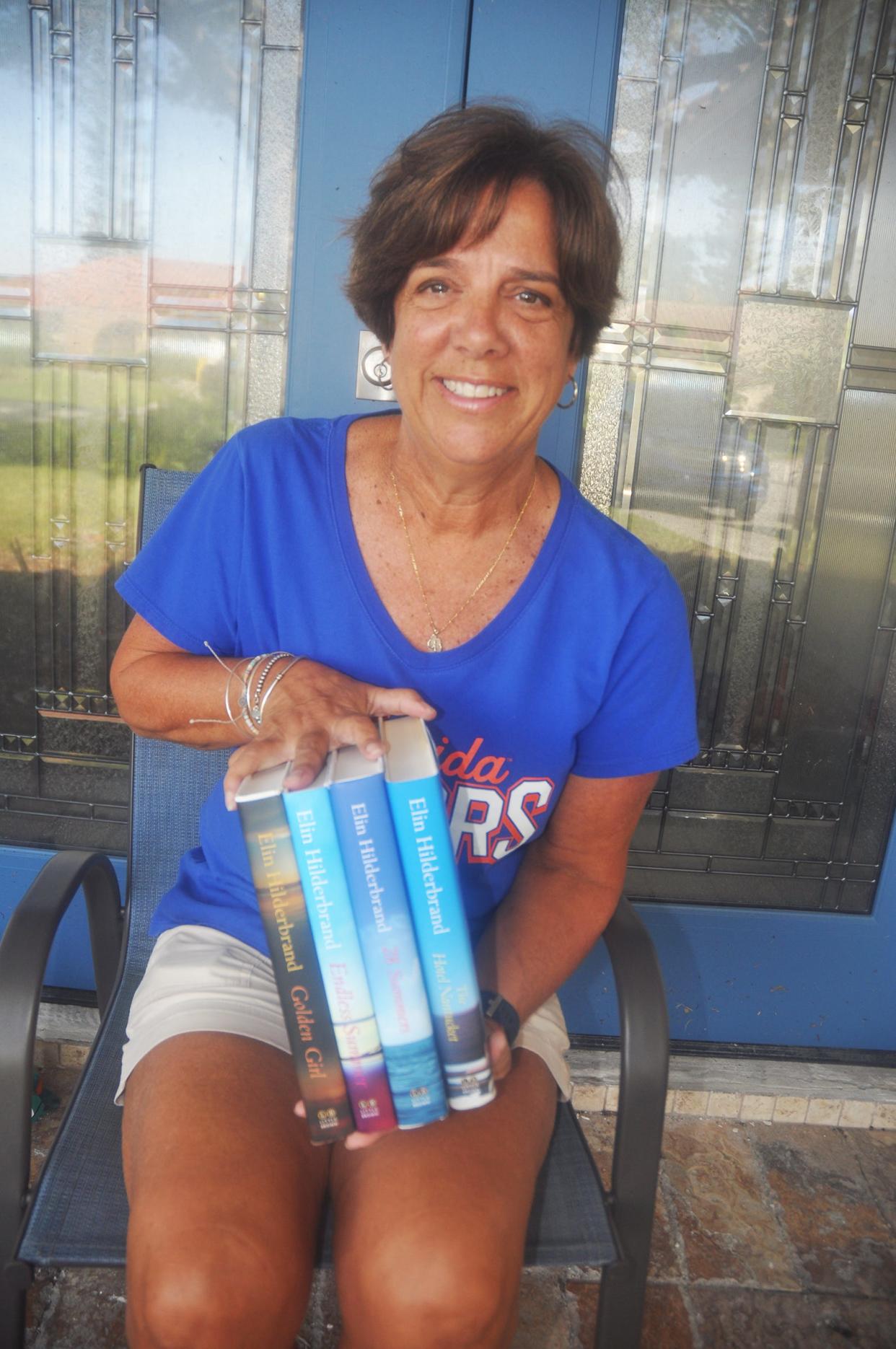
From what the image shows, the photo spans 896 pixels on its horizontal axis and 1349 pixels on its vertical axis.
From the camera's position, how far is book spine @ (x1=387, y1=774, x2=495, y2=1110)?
0.92 m

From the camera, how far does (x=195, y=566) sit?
1.29 metres

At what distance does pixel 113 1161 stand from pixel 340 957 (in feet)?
1.68

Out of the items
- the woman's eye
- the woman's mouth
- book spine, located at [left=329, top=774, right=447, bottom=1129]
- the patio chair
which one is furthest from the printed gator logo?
the woman's eye

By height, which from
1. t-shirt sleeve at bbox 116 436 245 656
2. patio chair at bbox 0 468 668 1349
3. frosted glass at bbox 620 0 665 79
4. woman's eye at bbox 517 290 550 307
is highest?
frosted glass at bbox 620 0 665 79

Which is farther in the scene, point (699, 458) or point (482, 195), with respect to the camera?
point (699, 458)

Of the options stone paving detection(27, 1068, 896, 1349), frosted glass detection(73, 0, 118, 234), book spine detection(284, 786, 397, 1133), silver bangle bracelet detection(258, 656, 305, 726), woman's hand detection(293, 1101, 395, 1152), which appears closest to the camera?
book spine detection(284, 786, 397, 1133)

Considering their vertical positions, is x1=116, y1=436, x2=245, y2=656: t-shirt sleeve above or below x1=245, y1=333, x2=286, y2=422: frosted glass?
below

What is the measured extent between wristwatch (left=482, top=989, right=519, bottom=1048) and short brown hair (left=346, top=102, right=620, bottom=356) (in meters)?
0.92

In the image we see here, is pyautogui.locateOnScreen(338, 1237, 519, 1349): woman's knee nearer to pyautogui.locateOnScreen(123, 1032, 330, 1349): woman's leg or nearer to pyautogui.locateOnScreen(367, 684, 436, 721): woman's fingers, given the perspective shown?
pyautogui.locateOnScreen(123, 1032, 330, 1349): woman's leg

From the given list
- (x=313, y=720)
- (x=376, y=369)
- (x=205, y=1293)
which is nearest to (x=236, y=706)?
(x=313, y=720)

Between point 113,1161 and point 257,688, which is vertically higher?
point 257,688

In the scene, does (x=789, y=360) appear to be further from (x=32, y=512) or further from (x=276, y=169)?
(x=32, y=512)

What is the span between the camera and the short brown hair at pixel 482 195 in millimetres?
1159

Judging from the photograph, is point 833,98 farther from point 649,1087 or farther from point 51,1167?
point 51,1167
